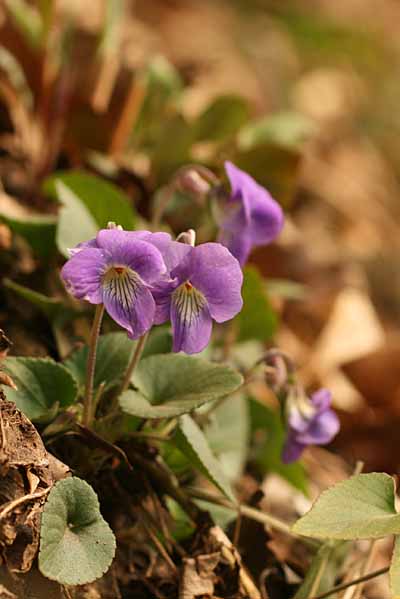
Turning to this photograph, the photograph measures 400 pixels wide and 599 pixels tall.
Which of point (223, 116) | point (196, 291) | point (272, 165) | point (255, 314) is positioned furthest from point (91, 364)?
point (223, 116)

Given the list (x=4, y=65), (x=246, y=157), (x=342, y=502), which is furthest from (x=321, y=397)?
(x=4, y=65)

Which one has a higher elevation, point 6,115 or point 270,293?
point 6,115

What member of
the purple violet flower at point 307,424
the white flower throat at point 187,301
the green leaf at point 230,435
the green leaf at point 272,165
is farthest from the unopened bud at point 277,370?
the green leaf at point 272,165

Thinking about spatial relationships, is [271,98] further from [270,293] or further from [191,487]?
[191,487]

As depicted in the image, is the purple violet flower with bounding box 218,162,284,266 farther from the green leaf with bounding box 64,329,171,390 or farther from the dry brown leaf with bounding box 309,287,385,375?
the dry brown leaf with bounding box 309,287,385,375

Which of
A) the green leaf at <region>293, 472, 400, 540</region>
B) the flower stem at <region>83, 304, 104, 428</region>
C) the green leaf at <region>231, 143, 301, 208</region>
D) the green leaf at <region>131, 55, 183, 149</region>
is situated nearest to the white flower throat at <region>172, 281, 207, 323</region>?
the flower stem at <region>83, 304, 104, 428</region>

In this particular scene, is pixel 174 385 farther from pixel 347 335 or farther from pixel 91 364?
pixel 347 335
